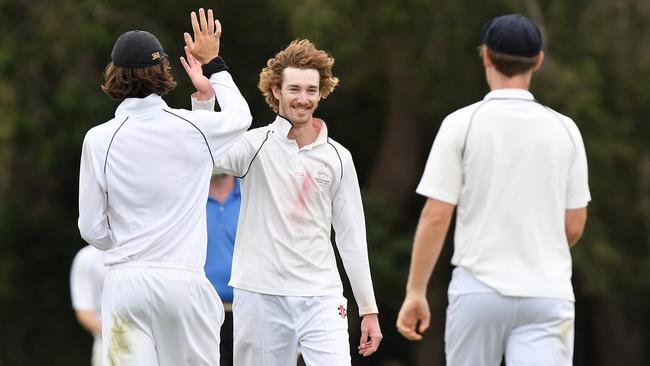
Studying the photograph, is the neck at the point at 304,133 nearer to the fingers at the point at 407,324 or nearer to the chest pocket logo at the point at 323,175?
the chest pocket logo at the point at 323,175

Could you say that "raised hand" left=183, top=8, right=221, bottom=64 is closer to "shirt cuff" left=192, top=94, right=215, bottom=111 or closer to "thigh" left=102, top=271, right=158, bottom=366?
"shirt cuff" left=192, top=94, right=215, bottom=111

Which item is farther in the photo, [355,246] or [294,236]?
[355,246]

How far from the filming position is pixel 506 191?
21.9ft

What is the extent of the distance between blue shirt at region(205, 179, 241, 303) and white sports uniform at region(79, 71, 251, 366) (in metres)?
2.52

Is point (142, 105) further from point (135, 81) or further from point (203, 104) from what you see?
point (203, 104)

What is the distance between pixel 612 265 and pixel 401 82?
14.8 feet

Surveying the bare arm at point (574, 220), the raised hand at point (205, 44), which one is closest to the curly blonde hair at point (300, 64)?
the raised hand at point (205, 44)

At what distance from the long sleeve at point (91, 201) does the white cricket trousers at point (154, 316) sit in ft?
0.65

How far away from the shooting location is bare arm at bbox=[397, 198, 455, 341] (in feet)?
21.9

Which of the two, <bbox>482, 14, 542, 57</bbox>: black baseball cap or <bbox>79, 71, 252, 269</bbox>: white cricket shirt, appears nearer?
<bbox>482, 14, 542, 57</bbox>: black baseball cap

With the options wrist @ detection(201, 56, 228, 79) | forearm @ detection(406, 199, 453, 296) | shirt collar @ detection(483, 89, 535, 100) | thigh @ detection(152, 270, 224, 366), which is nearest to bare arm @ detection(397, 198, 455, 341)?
forearm @ detection(406, 199, 453, 296)

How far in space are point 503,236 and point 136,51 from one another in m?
1.99

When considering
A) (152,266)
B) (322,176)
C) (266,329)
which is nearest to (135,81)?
(152,266)

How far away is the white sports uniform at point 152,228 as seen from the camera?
7.21 m
